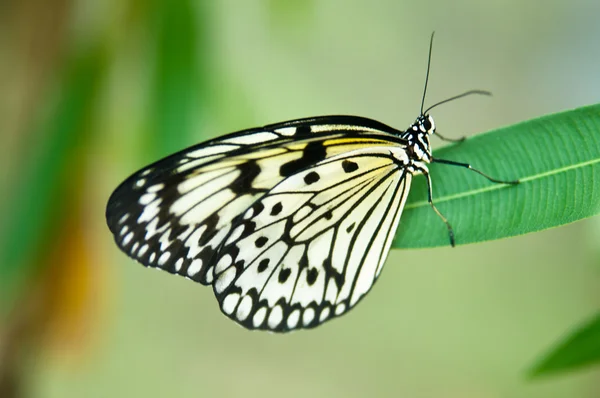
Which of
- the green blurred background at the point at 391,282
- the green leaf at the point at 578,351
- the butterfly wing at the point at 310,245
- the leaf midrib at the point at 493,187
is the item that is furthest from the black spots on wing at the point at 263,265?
the green blurred background at the point at 391,282

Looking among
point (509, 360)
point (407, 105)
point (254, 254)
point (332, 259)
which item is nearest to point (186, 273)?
point (254, 254)

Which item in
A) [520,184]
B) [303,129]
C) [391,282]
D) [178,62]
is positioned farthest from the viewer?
[391,282]

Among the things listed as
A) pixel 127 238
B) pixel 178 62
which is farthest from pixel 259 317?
pixel 178 62

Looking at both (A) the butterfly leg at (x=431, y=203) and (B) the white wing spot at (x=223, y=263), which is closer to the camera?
(A) the butterfly leg at (x=431, y=203)

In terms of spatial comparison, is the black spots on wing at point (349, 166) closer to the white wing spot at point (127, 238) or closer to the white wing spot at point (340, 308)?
the white wing spot at point (340, 308)

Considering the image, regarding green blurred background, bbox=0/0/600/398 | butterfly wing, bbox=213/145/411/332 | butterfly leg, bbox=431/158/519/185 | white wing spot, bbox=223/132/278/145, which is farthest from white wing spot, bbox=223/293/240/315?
green blurred background, bbox=0/0/600/398

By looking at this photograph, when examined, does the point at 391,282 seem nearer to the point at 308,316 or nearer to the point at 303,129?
the point at 308,316
